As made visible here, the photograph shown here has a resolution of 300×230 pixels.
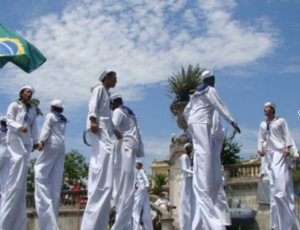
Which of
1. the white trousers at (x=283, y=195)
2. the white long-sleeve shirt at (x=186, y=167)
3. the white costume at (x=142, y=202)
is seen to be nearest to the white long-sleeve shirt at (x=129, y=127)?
the white trousers at (x=283, y=195)

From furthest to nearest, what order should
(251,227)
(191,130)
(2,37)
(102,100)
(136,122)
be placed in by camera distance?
(251,227)
(2,37)
(136,122)
(191,130)
(102,100)

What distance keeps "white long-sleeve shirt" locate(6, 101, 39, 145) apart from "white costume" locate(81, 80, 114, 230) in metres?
1.64

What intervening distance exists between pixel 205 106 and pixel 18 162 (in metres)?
3.07

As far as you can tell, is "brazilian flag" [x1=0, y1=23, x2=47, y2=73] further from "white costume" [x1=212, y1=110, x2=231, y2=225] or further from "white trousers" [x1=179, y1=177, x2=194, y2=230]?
"white trousers" [x1=179, y1=177, x2=194, y2=230]

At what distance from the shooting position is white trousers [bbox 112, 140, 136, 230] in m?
7.41

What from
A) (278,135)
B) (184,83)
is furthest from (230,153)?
(278,135)

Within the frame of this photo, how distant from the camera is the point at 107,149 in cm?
627

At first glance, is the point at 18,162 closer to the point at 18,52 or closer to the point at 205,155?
the point at 205,155

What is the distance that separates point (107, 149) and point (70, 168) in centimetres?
4164

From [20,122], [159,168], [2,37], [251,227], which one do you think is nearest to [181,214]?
[20,122]

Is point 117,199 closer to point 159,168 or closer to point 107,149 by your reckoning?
point 107,149

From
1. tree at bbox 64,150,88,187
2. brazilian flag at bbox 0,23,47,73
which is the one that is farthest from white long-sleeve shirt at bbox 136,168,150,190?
tree at bbox 64,150,88,187

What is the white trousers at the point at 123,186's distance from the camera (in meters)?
7.41

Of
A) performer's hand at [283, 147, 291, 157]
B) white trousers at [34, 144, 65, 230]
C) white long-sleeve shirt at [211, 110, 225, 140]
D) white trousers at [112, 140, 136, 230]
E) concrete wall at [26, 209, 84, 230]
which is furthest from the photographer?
concrete wall at [26, 209, 84, 230]
